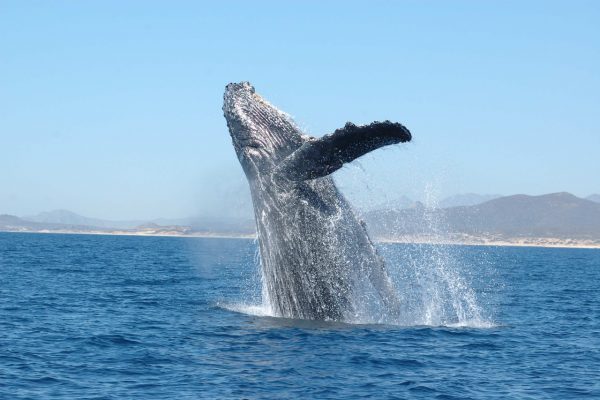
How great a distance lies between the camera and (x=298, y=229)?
14945 mm

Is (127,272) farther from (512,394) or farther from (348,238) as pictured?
(512,394)

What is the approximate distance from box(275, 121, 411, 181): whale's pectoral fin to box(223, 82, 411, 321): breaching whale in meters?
0.06

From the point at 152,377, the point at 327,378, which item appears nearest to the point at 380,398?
the point at 327,378

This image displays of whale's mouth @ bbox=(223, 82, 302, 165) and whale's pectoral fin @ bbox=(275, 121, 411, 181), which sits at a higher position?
whale's mouth @ bbox=(223, 82, 302, 165)

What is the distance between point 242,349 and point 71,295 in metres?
11.2

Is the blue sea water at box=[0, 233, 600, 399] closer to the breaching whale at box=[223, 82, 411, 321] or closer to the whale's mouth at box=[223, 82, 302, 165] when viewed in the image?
the breaching whale at box=[223, 82, 411, 321]

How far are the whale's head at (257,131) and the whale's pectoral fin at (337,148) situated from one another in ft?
1.91

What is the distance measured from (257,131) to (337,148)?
2681 mm

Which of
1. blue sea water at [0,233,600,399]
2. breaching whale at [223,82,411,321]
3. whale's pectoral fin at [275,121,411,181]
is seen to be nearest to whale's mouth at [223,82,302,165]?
breaching whale at [223,82,411,321]

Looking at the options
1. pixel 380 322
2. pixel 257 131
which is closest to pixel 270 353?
pixel 380 322

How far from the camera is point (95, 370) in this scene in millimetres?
12273

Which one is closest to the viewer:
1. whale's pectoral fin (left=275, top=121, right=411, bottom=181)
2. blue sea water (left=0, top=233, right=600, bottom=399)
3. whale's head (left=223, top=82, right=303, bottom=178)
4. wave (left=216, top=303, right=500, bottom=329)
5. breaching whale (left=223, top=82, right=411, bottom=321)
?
blue sea water (left=0, top=233, right=600, bottom=399)

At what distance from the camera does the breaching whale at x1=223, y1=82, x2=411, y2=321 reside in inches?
588

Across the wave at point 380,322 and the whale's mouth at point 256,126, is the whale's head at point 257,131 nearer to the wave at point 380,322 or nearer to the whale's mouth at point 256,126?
the whale's mouth at point 256,126
